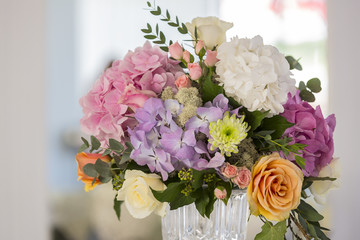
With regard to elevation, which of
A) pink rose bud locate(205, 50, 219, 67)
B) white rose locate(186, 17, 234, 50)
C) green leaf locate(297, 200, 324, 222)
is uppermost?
white rose locate(186, 17, 234, 50)

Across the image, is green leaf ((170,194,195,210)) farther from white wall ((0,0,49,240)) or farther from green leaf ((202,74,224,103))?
white wall ((0,0,49,240))

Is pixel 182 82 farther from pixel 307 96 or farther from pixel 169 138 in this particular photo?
pixel 307 96

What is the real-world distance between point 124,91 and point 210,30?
0.18 meters

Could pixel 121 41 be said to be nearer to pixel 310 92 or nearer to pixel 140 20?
pixel 140 20

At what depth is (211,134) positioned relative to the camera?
2.10 feet

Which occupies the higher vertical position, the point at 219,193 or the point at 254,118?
the point at 254,118

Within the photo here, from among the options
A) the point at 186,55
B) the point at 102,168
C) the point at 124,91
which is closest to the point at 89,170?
the point at 102,168

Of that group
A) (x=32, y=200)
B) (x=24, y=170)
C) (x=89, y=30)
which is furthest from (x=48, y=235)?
(x=89, y=30)

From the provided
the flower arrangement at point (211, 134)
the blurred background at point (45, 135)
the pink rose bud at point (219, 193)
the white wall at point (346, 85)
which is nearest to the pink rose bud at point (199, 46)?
the flower arrangement at point (211, 134)

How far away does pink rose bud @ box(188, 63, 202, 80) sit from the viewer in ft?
2.28

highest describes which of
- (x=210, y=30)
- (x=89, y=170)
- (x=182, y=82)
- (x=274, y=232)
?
(x=210, y=30)

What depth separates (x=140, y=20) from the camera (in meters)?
4.16

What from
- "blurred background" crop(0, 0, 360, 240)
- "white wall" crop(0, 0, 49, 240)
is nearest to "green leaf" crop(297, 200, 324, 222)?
"blurred background" crop(0, 0, 360, 240)

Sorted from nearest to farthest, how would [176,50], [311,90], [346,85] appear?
[176,50] → [311,90] → [346,85]
